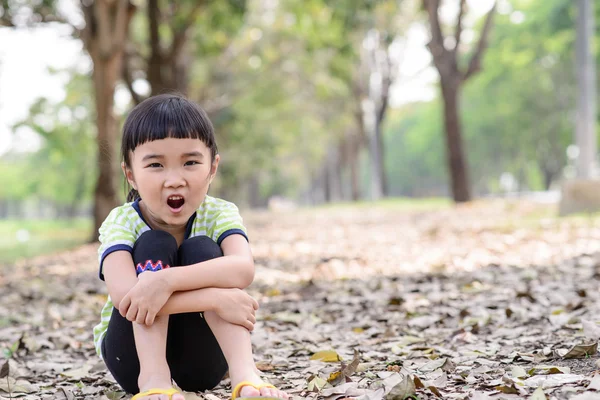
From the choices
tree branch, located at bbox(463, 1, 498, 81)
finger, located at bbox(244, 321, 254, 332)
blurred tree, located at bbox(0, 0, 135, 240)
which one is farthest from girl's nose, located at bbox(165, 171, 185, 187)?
tree branch, located at bbox(463, 1, 498, 81)

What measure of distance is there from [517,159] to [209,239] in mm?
39937

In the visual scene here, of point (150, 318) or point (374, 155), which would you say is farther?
point (374, 155)

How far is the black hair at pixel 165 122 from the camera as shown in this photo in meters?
2.32

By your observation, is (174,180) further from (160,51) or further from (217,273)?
(160,51)

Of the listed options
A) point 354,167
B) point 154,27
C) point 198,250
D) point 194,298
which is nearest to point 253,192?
point 354,167

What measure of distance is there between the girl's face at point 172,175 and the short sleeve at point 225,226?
133 millimetres

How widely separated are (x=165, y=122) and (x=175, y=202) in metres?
0.28

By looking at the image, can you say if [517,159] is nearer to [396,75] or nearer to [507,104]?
[507,104]

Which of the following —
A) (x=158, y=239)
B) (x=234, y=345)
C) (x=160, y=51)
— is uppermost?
(x=160, y=51)

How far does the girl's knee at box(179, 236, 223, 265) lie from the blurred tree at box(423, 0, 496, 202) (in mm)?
13664

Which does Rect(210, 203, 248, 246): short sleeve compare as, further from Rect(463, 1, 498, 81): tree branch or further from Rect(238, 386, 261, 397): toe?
Rect(463, 1, 498, 81): tree branch

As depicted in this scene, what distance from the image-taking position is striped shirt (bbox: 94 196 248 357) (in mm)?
2357

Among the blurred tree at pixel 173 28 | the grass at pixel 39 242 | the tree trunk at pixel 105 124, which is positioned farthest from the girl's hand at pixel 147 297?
the blurred tree at pixel 173 28

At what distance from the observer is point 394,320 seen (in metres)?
4.14
